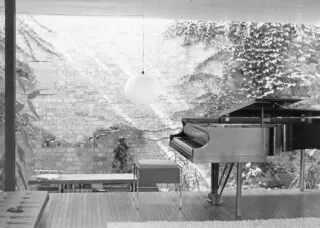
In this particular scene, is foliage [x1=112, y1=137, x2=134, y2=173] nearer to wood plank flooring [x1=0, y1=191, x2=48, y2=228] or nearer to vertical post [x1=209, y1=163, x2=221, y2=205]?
vertical post [x1=209, y1=163, x2=221, y2=205]

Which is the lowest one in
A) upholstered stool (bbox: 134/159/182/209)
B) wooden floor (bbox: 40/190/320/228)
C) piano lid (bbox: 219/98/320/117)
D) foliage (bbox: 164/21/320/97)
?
wooden floor (bbox: 40/190/320/228)

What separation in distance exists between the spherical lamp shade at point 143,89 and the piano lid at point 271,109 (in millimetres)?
1591

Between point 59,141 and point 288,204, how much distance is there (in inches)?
155

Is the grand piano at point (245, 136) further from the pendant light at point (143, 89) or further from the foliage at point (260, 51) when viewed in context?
the foliage at point (260, 51)

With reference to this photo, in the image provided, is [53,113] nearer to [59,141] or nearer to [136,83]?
[59,141]

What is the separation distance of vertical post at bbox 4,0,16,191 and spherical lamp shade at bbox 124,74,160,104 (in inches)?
71.6

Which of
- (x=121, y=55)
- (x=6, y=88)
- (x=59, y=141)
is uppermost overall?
(x=121, y=55)

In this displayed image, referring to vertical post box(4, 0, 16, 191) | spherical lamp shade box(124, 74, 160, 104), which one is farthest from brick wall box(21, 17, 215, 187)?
vertical post box(4, 0, 16, 191)

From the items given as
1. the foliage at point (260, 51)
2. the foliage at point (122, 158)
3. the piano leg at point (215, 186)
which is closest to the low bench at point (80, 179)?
the foliage at point (122, 158)

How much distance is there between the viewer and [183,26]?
27.6 feet

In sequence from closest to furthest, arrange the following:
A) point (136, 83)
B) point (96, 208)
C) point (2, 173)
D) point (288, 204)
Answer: point (96, 208) < point (288, 204) < point (2, 173) < point (136, 83)

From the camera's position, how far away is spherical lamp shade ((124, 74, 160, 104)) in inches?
283

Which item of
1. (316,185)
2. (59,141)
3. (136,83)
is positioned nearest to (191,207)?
(136,83)

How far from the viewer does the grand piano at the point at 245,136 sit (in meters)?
4.81
